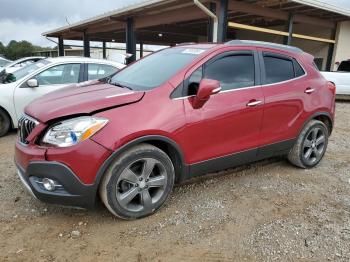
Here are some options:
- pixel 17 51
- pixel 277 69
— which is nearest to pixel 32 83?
pixel 277 69

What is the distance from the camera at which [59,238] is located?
2.87m

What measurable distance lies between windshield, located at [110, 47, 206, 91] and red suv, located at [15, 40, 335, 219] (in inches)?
0.7

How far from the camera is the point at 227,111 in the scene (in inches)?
138

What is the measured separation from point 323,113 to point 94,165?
3.39 m

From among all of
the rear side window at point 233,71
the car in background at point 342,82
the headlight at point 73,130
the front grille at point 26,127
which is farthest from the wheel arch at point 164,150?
the car in background at point 342,82

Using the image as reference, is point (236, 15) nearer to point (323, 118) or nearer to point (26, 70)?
point (26, 70)

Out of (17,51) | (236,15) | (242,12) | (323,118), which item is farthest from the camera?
(17,51)

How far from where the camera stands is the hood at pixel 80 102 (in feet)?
9.41

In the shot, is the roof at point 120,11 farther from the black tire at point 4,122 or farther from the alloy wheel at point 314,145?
the alloy wheel at point 314,145

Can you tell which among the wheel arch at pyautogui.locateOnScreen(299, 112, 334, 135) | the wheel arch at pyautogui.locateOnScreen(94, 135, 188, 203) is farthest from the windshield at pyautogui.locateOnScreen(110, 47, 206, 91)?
the wheel arch at pyautogui.locateOnScreen(299, 112, 334, 135)

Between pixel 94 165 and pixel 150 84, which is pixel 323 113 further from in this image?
pixel 94 165

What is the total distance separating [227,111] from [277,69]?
1.11 m

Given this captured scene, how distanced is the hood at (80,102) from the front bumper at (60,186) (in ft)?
1.39

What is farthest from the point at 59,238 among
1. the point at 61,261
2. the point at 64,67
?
the point at 64,67
